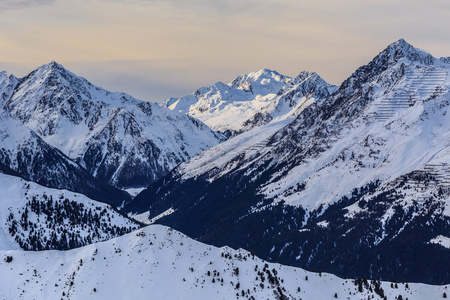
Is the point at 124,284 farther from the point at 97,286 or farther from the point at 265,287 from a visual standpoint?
the point at 265,287

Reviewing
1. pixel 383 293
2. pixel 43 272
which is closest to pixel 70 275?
pixel 43 272

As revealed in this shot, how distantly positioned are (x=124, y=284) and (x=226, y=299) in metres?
23.7

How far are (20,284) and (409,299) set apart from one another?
89.1m

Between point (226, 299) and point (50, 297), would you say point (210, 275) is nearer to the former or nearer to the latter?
point (226, 299)

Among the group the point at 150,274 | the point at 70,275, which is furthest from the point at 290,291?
the point at 70,275

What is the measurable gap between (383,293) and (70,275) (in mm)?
72774

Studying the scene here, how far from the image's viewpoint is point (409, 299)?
7687 inches

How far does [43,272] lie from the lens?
19888 centimetres

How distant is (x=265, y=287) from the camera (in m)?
197

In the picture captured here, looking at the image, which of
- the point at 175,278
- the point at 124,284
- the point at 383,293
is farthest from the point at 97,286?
the point at 383,293

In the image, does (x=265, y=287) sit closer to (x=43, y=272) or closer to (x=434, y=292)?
(x=434, y=292)

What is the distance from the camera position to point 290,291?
198 meters

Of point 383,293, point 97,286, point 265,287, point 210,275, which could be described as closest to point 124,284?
point 97,286

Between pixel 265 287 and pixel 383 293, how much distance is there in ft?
91.3
